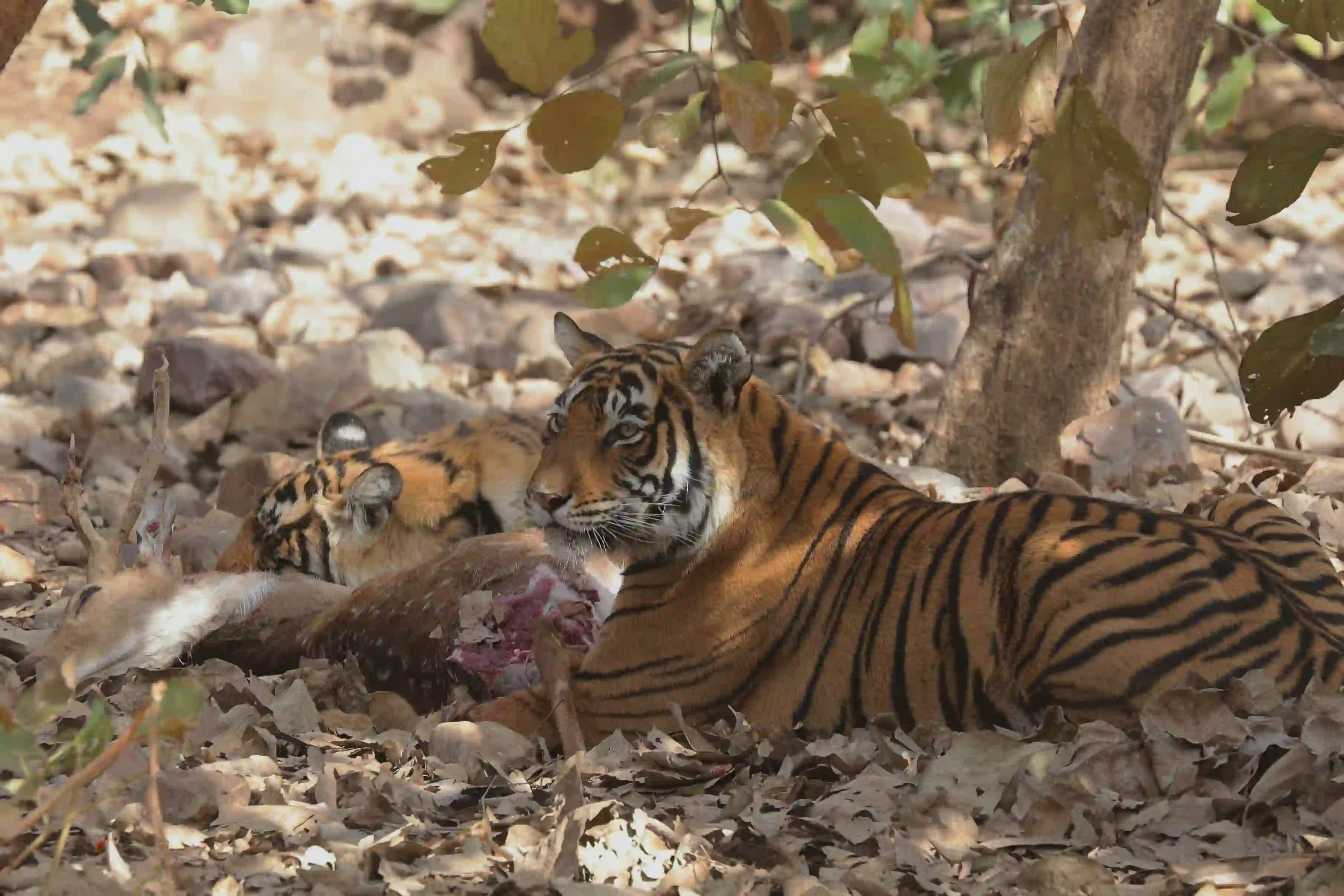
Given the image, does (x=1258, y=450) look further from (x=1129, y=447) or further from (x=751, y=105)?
(x=751, y=105)

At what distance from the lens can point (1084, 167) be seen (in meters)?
2.64

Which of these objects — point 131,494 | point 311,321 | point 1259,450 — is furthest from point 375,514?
point 311,321

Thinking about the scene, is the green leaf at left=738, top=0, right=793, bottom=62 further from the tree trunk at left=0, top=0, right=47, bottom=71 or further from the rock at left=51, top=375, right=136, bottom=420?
the rock at left=51, top=375, right=136, bottom=420

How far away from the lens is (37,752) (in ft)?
6.92

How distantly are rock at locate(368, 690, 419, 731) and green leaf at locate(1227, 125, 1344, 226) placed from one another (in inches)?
81.5

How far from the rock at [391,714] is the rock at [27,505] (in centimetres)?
222

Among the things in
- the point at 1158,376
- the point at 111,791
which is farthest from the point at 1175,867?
the point at 1158,376

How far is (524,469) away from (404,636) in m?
1.27

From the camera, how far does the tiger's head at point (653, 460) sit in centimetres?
362

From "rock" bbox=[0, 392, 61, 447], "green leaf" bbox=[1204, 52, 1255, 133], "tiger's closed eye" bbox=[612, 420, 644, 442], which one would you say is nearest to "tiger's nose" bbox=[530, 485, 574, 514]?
"tiger's closed eye" bbox=[612, 420, 644, 442]

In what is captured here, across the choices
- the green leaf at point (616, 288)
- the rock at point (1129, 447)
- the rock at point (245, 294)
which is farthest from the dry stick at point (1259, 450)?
the rock at point (245, 294)

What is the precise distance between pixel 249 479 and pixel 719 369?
278cm

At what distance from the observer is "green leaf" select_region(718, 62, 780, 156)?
2602 millimetres

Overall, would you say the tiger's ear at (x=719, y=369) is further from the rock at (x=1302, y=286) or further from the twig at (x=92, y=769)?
the rock at (x=1302, y=286)
